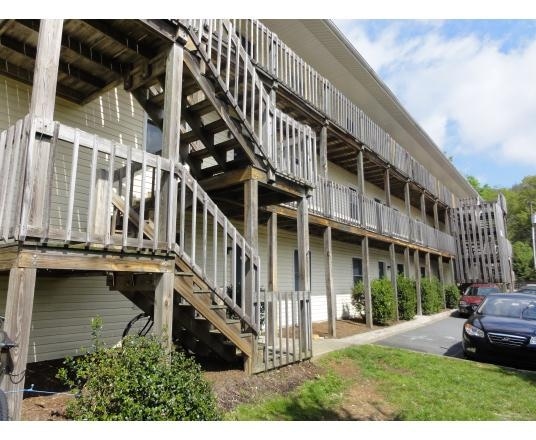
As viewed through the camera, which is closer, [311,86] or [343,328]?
[311,86]

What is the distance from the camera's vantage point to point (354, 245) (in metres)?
17.7

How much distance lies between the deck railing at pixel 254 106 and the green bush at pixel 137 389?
4262mm

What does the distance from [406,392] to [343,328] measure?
649cm

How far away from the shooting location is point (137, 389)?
3.51m

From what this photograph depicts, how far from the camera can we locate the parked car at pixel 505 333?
791cm

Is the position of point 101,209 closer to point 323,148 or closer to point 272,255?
point 272,255

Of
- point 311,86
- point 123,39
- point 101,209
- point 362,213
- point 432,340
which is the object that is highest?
point 311,86

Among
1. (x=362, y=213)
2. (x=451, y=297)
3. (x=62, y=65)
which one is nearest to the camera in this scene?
(x=62, y=65)

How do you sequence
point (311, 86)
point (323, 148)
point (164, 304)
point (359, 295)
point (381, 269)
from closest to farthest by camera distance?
point (164, 304) → point (311, 86) → point (323, 148) → point (359, 295) → point (381, 269)

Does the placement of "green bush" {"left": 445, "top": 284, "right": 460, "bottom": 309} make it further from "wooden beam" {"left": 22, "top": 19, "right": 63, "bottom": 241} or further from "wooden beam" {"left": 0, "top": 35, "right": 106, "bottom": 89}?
"wooden beam" {"left": 22, "top": 19, "right": 63, "bottom": 241}

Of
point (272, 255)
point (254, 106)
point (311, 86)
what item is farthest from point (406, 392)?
point (311, 86)

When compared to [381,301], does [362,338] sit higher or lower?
lower

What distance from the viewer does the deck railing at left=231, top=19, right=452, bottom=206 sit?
33.2ft
